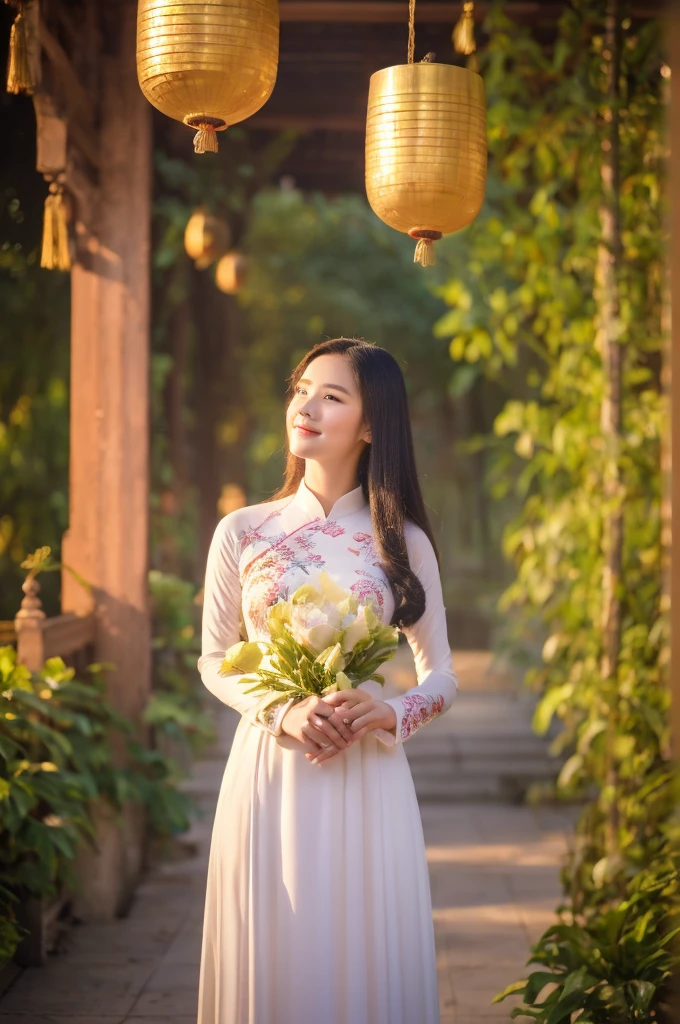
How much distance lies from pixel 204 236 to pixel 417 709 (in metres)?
3.91

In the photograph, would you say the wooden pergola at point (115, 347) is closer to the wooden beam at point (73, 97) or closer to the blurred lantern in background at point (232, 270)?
the wooden beam at point (73, 97)

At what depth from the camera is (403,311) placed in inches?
520

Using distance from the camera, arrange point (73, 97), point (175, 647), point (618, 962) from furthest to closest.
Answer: point (175, 647) → point (73, 97) → point (618, 962)

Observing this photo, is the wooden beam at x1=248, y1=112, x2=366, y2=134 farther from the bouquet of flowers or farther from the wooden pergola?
the bouquet of flowers

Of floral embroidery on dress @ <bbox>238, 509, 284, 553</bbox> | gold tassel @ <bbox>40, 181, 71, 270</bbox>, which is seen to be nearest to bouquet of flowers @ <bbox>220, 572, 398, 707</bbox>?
floral embroidery on dress @ <bbox>238, 509, 284, 553</bbox>

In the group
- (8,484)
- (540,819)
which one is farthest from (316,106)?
(540,819)

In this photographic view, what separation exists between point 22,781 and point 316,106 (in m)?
3.89

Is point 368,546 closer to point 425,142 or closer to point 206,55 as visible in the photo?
point 425,142

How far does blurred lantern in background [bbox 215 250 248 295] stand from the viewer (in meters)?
6.56

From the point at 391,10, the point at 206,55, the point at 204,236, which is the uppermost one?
the point at 391,10

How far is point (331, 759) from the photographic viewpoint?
2271mm

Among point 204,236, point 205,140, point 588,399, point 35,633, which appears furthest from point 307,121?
point 205,140

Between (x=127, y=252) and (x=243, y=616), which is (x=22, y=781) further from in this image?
(x=127, y=252)

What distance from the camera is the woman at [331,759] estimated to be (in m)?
2.21
